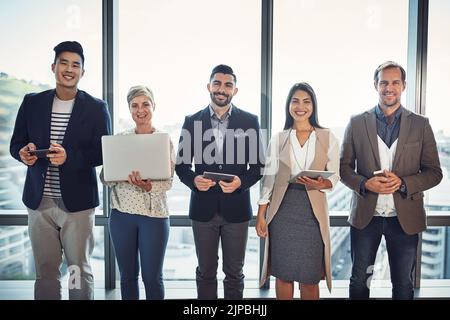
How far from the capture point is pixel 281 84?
265 cm

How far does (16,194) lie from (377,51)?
2.86 m

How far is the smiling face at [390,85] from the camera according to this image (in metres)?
1.93

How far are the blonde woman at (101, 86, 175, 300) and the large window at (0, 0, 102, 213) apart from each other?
823 mm

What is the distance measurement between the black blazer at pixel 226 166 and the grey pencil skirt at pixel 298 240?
203 mm

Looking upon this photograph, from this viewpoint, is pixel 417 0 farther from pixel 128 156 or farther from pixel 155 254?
pixel 155 254

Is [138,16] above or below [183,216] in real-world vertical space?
above

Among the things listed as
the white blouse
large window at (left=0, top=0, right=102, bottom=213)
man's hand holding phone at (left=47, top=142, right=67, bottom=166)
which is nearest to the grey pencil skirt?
the white blouse


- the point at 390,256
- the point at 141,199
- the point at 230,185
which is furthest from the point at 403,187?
the point at 141,199

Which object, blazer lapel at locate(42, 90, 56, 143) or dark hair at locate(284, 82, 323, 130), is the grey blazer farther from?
blazer lapel at locate(42, 90, 56, 143)

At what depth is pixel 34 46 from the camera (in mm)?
2621

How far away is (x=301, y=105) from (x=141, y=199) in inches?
39.5

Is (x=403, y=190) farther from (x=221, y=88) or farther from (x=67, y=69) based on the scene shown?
(x=67, y=69)

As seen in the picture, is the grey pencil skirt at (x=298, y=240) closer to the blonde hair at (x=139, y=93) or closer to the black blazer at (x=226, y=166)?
the black blazer at (x=226, y=166)

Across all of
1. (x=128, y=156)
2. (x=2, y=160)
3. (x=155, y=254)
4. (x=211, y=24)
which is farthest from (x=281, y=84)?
(x=2, y=160)
